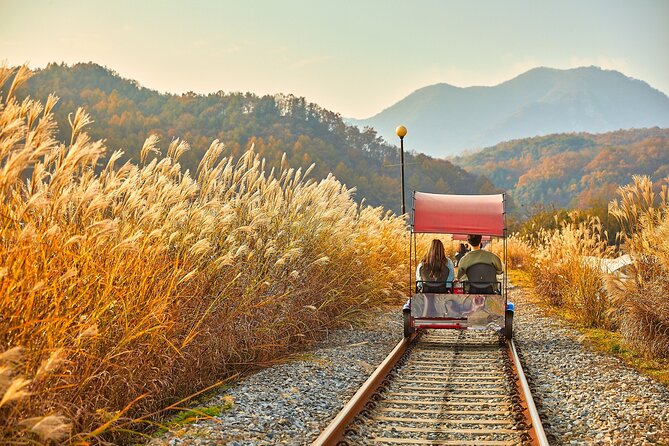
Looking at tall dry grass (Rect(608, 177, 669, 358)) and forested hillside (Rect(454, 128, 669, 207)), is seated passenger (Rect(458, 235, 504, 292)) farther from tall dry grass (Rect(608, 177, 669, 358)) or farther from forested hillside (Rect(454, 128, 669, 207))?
forested hillside (Rect(454, 128, 669, 207))

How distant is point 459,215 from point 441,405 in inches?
200

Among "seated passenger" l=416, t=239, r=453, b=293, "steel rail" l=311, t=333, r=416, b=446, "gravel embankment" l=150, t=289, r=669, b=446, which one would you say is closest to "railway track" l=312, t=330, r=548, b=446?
"steel rail" l=311, t=333, r=416, b=446

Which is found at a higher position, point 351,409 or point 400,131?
point 400,131

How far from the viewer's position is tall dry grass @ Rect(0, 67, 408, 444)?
445cm

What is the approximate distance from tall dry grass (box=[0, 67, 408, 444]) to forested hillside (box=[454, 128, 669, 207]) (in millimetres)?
70524

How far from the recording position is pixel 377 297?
15.1 m

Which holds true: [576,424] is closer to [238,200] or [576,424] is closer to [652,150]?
[238,200]

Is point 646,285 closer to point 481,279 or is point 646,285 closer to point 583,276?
point 481,279

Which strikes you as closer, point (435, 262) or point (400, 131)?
point (435, 262)

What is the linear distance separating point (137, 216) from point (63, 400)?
1936mm

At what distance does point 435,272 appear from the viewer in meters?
11.5

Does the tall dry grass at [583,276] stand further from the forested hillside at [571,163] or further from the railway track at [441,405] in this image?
the forested hillside at [571,163]

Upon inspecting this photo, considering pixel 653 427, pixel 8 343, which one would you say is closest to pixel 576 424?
pixel 653 427

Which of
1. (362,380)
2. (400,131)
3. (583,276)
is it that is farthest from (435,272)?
(400,131)
